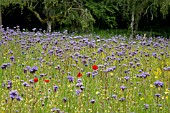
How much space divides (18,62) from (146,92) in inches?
113

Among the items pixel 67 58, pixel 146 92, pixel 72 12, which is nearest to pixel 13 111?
pixel 146 92

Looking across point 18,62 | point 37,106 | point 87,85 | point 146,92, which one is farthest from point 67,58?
point 37,106

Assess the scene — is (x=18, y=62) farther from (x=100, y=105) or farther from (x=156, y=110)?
(x=156, y=110)

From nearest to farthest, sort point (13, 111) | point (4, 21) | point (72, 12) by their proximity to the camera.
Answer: point (13, 111)
point (72, 12)
point (4, 21)

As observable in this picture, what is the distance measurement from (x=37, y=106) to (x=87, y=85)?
4.32ft

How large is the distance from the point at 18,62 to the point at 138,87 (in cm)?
266

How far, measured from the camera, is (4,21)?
2300 cm

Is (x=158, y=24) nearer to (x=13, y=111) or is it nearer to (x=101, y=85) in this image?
→ (x=101, y=85)

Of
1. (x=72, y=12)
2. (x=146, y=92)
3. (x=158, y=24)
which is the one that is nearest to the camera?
(x=146, y=92)

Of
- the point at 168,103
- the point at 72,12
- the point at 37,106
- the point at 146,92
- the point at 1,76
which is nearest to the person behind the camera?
the point at 37,106

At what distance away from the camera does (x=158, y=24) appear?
25.2 m

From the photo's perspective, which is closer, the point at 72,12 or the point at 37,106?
the point at 37,106

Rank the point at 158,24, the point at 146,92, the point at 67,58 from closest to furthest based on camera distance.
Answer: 1. the point at 146,92
2. the point at 67,58
3. the point at 158,24

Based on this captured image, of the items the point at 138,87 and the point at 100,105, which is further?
the point at 138,87
